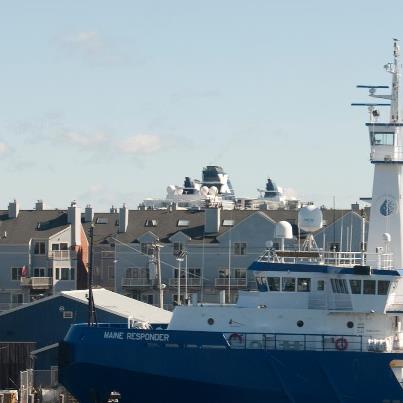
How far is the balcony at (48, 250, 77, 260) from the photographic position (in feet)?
321

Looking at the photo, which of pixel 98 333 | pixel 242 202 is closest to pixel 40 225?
pixel 242 202

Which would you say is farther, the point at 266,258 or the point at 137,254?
the point at 137,254

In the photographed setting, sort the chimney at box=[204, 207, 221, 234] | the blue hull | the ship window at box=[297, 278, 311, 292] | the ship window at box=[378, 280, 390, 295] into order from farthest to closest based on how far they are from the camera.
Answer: the chimney at box=[204, 207, 221, 234]
the ship window at box=[297, 278, 311, 292]
the ship window at box=[378, 280, 390, 295]
the blue hull

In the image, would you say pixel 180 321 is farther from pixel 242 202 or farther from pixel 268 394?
pixel 242 202

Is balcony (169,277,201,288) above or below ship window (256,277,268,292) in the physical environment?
above

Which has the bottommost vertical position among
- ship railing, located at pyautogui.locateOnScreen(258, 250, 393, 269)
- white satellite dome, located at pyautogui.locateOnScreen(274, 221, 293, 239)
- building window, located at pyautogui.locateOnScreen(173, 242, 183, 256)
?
ship railing, located at pyautogui.locateOnScreen(258, 250, 393, 269)

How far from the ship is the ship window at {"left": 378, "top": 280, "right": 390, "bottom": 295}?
0.11 ft

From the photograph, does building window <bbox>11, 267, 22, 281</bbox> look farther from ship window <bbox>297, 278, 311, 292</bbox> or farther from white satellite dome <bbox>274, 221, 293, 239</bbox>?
ship window <bbox>297, 278, 311, 292</bbox>

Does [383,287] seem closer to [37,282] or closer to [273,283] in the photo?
[273,283]

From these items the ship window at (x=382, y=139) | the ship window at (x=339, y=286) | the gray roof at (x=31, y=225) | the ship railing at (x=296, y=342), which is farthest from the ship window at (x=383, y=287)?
the gray roof at (x=31, y=225)

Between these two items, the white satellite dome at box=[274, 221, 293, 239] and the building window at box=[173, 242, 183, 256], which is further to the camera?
the building window at box=[173, 242, 183, 256]

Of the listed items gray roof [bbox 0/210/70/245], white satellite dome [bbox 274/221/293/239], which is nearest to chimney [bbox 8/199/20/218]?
gray roof [bbox 0/210/70/245]

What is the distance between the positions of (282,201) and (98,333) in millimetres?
71172

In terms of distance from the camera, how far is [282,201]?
5103 inches
